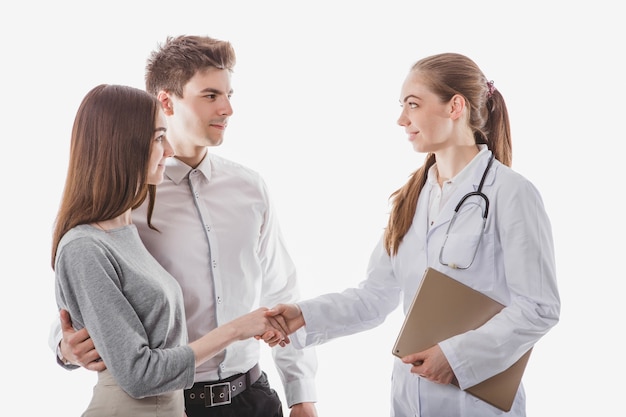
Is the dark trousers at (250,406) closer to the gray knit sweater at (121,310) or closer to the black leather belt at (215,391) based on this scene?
the black leather belt at (215,391)

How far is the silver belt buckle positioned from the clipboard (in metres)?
0.61

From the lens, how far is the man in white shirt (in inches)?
96.0

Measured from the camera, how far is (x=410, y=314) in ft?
7.30

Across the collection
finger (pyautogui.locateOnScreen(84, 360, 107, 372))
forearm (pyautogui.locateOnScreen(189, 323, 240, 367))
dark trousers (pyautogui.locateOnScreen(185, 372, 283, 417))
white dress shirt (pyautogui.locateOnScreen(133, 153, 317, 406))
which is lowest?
dark trousers (pyautogui.locateOnScreen(185, 372, 283, 417))

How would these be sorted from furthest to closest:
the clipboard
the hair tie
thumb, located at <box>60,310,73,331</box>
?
the hair tie, the clipboard, thumb, located at <box>60,310,73,331</box>

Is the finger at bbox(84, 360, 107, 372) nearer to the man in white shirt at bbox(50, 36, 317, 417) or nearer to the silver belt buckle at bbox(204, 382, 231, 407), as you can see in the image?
the man in white shirt at bbox(50, 36, 317, 417)

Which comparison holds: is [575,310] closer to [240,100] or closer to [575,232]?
[575,232]

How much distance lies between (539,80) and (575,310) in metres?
1.16

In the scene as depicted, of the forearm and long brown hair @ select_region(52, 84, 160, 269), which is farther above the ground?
long brown hair @ select_region(52, 84, 160, 269)

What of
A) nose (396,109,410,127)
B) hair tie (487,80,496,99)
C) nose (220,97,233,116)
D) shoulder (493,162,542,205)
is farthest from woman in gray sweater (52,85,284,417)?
hair tie (487,80,496,99)

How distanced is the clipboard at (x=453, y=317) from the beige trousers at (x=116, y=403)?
29.0 inches

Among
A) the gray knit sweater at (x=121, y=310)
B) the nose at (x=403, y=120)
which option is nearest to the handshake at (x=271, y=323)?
the gray knit sweater at (x=121, y=310)

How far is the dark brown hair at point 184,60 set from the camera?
2598 millimetres

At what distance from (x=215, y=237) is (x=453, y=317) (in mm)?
827
